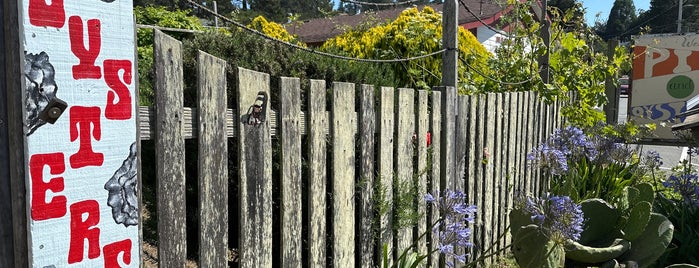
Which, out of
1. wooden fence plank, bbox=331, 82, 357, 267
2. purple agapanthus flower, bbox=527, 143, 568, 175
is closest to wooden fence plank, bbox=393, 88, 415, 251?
wooden fence plank, bbox=331, 82, 357, 267

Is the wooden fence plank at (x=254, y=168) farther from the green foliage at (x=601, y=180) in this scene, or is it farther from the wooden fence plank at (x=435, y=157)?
the green foliage at (x=601, y=180)

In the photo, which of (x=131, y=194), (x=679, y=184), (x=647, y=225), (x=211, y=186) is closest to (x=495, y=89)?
(x=679, y=184)

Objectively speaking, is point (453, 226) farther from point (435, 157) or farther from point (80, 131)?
point (80, 131)

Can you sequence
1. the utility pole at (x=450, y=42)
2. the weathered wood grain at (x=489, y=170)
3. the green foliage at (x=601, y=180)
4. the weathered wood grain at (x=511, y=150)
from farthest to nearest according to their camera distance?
the green foliage at (x=601, y=180), the weathered wood grain at (x=511, y=150), the weathered wood grain at (x=489, y=170), the utility pole at (x=450, y=42)

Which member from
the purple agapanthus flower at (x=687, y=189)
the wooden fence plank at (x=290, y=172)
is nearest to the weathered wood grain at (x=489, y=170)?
the purple agapanthus flower at (x=687, y=189)

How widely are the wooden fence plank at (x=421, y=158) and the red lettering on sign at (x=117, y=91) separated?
174cm

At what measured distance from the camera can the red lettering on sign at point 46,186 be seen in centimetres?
127

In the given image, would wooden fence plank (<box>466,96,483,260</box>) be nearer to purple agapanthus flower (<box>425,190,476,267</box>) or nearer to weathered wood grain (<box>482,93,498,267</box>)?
weathered wood grain (<box>482,93,498,267</box>)

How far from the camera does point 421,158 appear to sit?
9.77ft

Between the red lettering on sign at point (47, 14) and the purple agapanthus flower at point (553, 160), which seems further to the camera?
the purple agapanthus flower at point (553, 160)

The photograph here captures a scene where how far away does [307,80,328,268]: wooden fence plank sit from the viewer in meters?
2.22

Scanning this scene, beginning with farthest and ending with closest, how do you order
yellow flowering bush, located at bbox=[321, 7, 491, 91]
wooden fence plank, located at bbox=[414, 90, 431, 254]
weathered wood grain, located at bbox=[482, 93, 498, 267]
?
yellow flowering bush, located at bbox=[321, 7, 491, 91] → weathered wood grain, located at bbox=[482, 93, 498, 267] → wooden fence plank, located at bbox=[414, 90, 431, 254]

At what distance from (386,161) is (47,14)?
1.72 metres

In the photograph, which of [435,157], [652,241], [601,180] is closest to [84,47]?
[435,157]
